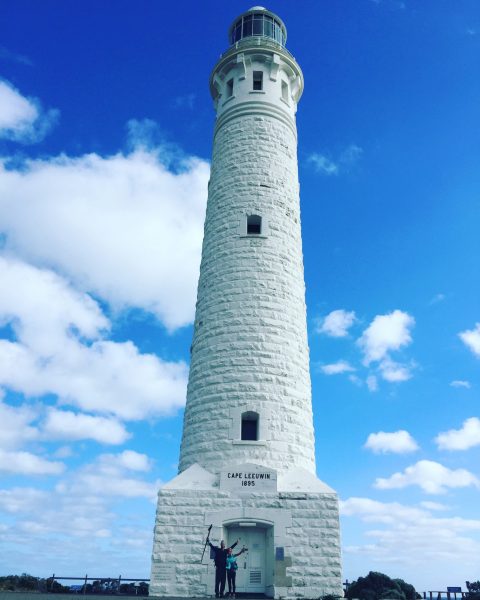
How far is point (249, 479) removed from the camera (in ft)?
51.4

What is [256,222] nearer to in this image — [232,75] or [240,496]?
[232,75]

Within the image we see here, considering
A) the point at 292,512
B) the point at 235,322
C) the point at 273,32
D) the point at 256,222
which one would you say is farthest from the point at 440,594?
the point at 273,32

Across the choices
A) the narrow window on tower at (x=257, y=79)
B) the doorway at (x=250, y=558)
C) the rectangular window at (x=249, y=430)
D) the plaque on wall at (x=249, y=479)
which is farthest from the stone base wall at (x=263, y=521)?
the narrow window on tower at (x=257, y=79)

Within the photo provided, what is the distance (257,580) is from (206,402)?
17.2ft

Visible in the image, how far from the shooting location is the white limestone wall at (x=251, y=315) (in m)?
17.0

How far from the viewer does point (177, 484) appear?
1592 centimetres

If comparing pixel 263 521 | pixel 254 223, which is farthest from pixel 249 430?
pixel 254 223

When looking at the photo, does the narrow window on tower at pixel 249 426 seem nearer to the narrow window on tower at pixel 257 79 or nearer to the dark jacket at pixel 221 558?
the dark jacket at pixel 221 558

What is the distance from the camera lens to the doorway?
15.2 m

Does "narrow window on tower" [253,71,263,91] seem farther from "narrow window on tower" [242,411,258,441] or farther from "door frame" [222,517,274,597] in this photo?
"door frame" [222,517,274,597]

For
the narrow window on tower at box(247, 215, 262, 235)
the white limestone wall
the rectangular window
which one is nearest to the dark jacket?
the white limestone wall

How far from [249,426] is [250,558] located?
3661 mm

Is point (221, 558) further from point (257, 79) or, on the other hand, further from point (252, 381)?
point (257, 79)

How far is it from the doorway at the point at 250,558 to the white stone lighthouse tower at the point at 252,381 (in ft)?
0.10
